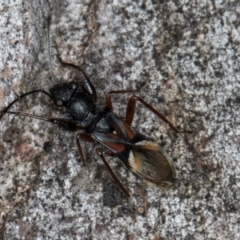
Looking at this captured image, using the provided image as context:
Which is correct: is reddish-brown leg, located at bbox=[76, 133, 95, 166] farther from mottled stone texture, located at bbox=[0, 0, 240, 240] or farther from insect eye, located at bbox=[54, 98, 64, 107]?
insect eye, located at bbox=[54, 98, 64, 107]

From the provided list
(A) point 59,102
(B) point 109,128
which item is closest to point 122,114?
(B) point 109,128

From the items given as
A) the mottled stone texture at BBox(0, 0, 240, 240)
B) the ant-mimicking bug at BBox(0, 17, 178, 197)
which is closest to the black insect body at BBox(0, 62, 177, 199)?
the ant-mimicking bug at BBox(0, 17, 178, 197)

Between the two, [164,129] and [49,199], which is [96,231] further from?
[164,129]

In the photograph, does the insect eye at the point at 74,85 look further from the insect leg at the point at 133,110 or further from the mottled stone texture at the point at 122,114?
the insect leg at the point at 133,110

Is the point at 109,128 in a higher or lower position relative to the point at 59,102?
lower

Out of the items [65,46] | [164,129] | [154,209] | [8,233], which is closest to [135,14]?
[65,46]

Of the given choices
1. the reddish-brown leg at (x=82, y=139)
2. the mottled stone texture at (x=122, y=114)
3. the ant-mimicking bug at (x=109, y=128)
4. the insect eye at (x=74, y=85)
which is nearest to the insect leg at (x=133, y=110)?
the ant-mimicking bug at (x=109, y=128)

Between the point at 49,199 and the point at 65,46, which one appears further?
the point at 65,46

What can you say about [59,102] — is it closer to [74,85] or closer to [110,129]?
[74,85]
